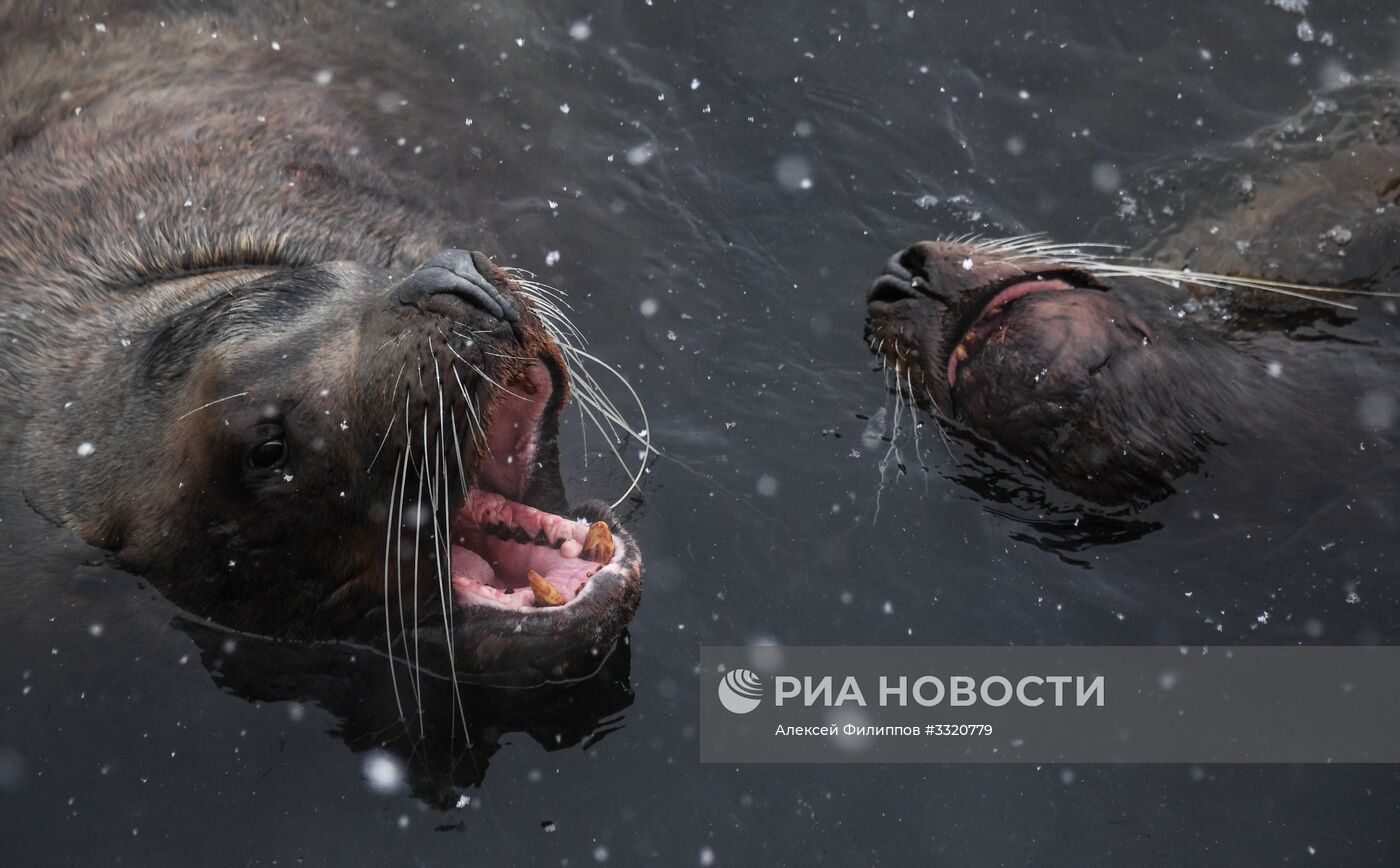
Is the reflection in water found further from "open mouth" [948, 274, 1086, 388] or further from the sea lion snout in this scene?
"open mouth" [948, 274, 1086, 388]

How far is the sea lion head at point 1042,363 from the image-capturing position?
18.6ft

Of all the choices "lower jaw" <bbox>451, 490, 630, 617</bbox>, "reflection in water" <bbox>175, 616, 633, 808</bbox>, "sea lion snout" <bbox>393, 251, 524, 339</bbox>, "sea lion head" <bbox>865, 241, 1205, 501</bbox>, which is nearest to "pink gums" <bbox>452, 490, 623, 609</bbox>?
"lower jaw" <bbox>451, 490, 630, 617</bbox>

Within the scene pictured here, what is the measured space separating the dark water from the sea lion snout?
4.64 ft

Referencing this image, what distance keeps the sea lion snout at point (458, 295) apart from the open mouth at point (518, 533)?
1.05 ft

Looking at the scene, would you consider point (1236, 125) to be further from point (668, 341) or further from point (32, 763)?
point (32, 763)

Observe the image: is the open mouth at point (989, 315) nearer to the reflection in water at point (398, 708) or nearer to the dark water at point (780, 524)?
the dark water at point (780, 524)

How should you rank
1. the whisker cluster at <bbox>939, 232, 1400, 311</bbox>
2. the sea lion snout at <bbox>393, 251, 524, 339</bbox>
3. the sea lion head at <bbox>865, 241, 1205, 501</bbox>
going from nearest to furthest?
the sea lion snout at <bbox>393, 251, 524, 339</bbox>, the sea lion head at <bbox>865, 241, 1205, 501</bbox>, the whisker cluster at <bbox>939, 232, 1400, 311</bbox>

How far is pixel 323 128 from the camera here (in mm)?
6367

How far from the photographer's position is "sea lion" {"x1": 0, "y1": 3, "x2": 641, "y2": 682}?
4.62 m

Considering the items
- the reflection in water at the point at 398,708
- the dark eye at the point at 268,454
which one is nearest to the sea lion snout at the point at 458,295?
the dark eye at the point at 268,454

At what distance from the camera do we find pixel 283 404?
4625 mm

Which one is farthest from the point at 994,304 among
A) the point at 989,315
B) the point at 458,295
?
the point at 458,295

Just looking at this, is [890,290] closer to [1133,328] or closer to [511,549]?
[1133,328]

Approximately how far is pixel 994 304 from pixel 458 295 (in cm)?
236
